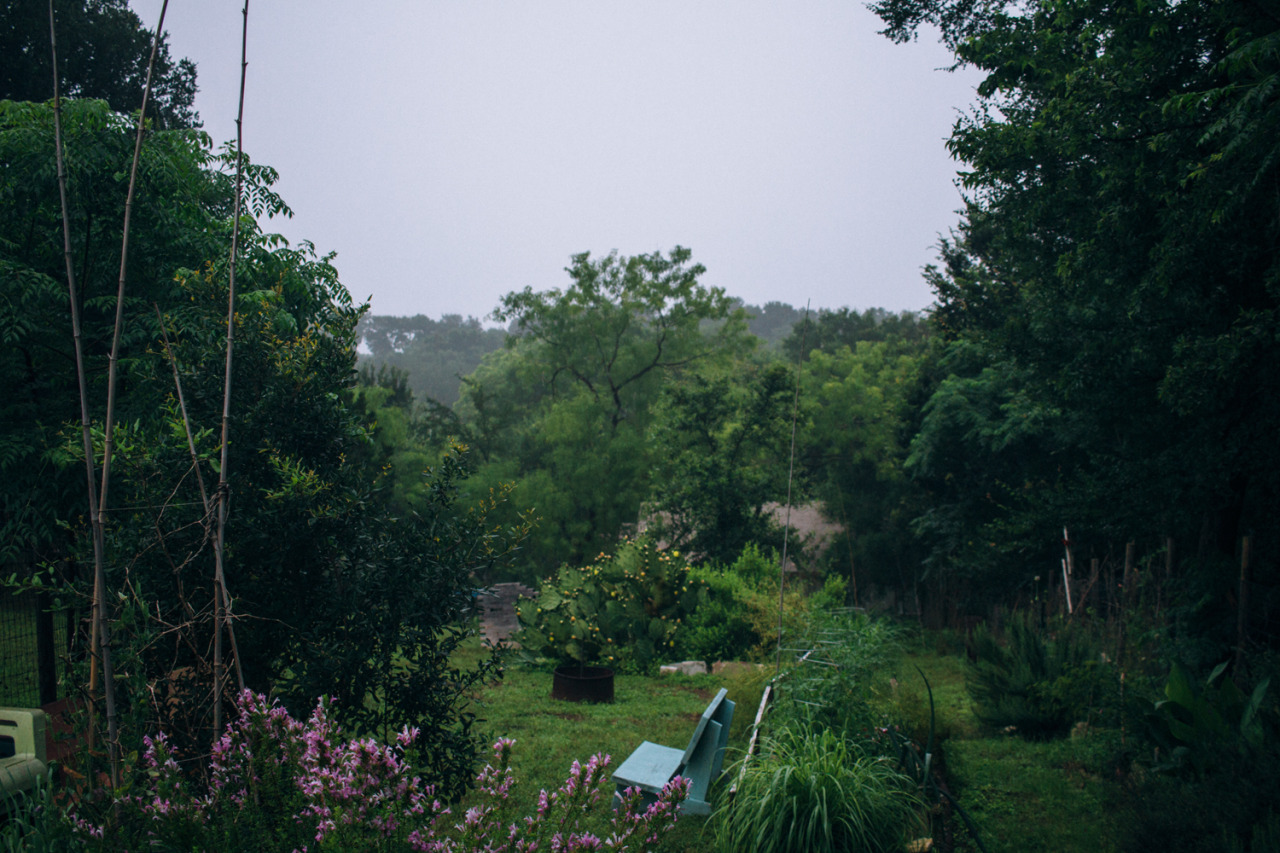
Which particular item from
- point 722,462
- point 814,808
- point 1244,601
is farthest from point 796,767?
point 722,462

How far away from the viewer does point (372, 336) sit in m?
71.1

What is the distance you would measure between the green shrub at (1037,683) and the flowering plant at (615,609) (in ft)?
14.6

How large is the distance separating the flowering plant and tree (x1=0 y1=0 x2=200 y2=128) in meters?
7.97

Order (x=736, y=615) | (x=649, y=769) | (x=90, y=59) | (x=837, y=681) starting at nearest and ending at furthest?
(x=649, y=769) → (x=837, y=681) → (x=736, y=615) → (x=90, y=59)

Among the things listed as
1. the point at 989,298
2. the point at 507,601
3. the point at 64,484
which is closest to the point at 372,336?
Result: the point at 507,601

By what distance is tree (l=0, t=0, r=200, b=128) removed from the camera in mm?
10328

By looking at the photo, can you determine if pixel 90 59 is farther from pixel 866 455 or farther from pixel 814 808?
pixel 866 455

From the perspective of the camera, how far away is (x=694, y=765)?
4.61 m

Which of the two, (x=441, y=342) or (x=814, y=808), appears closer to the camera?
(x=814, y=808)

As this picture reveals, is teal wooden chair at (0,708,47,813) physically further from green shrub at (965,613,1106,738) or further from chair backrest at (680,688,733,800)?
green shrub at (965,613,1106,738)

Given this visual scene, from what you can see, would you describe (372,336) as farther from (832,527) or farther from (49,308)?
(49,308)

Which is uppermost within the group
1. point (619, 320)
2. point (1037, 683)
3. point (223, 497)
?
point (619, 320)

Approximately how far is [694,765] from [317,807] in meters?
3.12

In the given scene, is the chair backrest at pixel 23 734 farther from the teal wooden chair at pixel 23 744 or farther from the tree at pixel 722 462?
the tree at pixel 722 462
